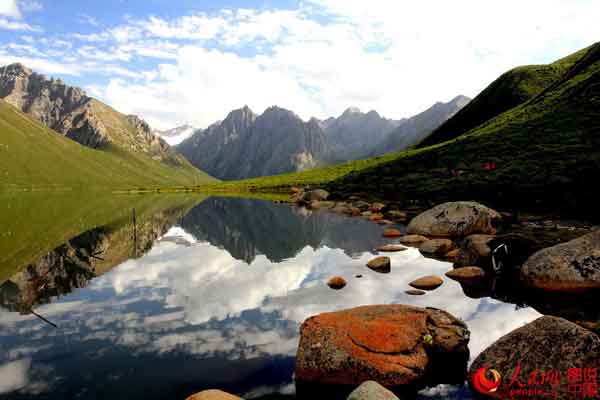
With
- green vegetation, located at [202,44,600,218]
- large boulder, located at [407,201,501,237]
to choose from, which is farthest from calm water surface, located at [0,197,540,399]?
green vegetation, located at [202,44,600,218]

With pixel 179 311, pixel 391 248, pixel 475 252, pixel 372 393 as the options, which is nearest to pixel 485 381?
pixel 372 393

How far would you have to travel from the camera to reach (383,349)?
1323 centimetres

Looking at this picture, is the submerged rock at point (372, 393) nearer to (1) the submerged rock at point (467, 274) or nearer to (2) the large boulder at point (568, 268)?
(2) the large boulder at point (568, 268)

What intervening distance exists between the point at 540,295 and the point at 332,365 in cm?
1525

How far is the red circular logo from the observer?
12.2 m

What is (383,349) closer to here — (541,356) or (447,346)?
(447,346)

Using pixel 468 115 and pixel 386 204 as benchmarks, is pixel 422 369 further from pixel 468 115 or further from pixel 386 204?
pixel 468 115

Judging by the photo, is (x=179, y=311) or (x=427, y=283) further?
(x=427, y=283)

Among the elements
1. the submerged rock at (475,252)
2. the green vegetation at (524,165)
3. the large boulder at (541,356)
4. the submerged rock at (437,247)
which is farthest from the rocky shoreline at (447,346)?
the green vegetation at (524,165)

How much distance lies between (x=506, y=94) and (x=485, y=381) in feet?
533

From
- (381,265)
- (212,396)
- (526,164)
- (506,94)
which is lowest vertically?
(381,265)

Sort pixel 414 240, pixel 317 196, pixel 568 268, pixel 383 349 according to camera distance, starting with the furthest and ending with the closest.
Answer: pixel 317 196 < pixel 414 240 < pixel 568 268 < pixel 383 349

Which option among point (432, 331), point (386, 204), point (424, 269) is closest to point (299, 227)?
point (386, 204)

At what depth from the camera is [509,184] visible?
66750 millimetres
